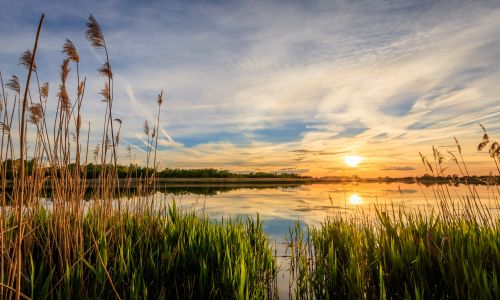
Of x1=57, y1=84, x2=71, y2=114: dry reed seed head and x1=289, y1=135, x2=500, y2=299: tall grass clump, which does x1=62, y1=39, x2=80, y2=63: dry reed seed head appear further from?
x1=289, y1=135, x2=500, y2=299: tall grass clump

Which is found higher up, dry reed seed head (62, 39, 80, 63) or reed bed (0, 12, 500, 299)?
dry reed seed head (62, 39, 80, 63)

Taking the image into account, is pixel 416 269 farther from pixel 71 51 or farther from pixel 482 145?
pixel 71 51

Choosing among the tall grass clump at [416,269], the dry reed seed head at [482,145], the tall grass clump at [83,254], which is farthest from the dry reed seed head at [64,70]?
the dry reed seed head at [482,145]

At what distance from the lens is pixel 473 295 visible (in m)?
3.43

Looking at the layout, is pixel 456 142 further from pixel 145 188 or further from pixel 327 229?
pixel 145 188

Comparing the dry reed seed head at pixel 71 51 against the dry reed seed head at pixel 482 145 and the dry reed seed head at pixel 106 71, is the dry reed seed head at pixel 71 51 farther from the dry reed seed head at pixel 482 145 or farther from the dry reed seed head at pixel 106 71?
the dry reed seed head at pixel 482 145

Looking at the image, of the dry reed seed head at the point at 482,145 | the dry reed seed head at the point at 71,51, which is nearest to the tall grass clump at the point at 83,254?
the dry reed seed head at the point at 71,51

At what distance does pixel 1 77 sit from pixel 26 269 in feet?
8.06

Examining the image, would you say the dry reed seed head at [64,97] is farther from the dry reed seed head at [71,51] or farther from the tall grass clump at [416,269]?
the tall grass clump at [416,269]

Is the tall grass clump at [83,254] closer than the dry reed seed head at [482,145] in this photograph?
Yes

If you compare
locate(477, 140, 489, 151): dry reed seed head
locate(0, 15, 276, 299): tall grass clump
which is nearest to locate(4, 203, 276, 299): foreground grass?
locate(0, 15, 276, 299): tall grass clump

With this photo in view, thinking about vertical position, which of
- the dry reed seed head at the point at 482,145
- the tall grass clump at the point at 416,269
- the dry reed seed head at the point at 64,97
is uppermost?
the dry reed seed head at the point at 64,97

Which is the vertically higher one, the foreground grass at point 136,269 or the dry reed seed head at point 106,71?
the dry reed seed head at point 106,71

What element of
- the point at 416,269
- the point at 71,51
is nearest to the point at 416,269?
the point at 416,269
